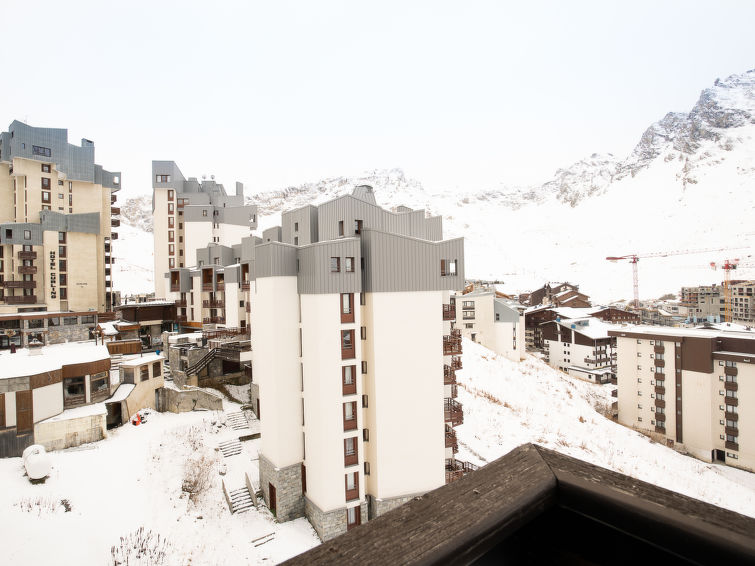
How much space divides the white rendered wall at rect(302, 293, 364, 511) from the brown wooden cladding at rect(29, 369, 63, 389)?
17162mm

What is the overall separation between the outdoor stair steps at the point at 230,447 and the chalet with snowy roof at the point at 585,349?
60.2m

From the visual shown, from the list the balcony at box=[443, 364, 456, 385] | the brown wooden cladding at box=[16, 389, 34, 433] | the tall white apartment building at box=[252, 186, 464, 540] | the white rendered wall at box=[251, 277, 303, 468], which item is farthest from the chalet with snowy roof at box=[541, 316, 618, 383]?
the brown wooden cladding at box=[16, 389, 34, 433]

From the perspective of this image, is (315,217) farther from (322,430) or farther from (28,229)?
(28,229)

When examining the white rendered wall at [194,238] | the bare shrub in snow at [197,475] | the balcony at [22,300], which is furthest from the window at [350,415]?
the balcony at [22,300]

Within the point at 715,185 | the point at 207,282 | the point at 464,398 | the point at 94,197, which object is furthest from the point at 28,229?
the point at 715,185

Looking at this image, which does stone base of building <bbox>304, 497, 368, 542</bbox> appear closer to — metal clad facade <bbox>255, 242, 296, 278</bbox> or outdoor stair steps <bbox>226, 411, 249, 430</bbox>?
outdoor stair steps <bbox>226, 411, 249, 430</bbox>

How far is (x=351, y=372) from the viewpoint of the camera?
62.1ft

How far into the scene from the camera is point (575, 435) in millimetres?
35688

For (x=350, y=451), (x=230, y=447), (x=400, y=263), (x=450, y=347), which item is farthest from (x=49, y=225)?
(x=450, y=347)

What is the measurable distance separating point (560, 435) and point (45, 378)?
3975 cm

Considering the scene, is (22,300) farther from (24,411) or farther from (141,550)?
(141,550)

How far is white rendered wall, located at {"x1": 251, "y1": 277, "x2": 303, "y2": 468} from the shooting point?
19.7 metres

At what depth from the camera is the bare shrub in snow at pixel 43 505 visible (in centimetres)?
1630

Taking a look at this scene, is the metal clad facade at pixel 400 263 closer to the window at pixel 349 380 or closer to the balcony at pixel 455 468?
the window at pixel 349 380
